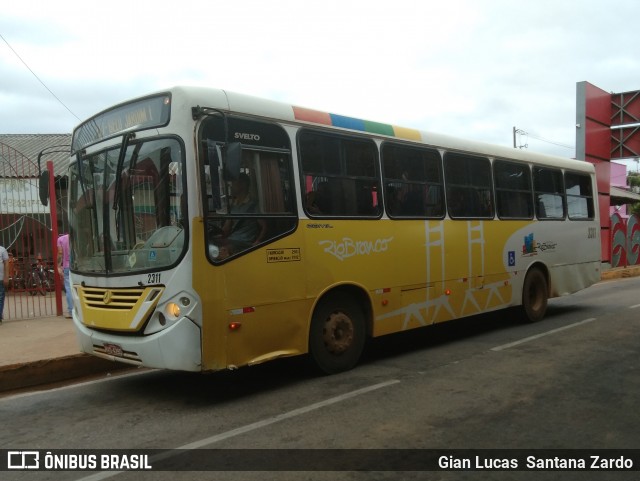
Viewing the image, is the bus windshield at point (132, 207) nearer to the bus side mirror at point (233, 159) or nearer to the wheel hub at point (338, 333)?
the bus side mirror at point (233, 159)

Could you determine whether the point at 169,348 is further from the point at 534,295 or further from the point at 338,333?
the point at 534,295

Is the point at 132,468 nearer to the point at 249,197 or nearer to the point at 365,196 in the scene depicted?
the point at 249,197

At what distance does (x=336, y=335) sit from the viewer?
6277mm

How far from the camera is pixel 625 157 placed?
890 inches

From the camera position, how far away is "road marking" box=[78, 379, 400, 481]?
385cm

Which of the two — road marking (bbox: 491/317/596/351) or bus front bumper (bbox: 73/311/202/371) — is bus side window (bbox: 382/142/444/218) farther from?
A: bus front bumper (bbox: 73/311/202/371)

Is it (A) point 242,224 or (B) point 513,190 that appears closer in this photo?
(A) point 242,224

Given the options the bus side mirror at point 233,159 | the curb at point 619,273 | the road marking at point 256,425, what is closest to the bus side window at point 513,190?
the road marking at point 256,425

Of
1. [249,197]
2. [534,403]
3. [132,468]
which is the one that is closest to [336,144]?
[249,197]

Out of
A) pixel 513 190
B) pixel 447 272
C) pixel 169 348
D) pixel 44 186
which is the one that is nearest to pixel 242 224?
pixel 169 348

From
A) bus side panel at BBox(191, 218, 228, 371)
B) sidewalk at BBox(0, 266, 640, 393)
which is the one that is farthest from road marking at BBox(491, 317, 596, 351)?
sidewalk at BBox(0, 266, 640, 393)

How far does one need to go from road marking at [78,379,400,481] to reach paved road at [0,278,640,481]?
0.06 ft

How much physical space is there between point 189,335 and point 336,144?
283cm

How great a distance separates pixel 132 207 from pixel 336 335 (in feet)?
8.78
